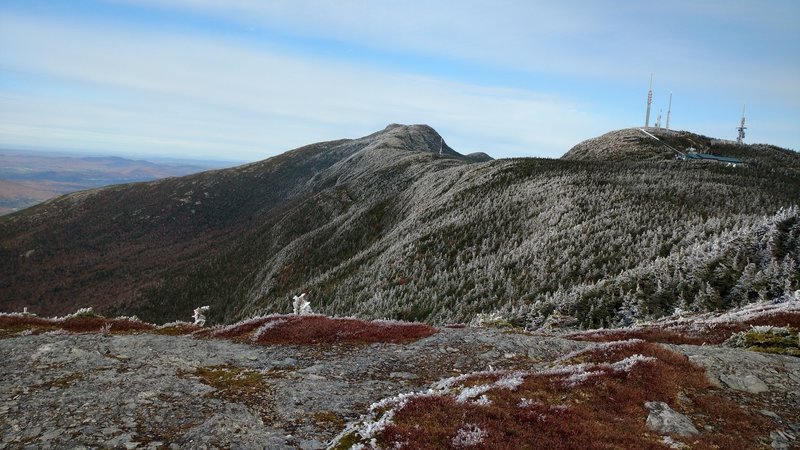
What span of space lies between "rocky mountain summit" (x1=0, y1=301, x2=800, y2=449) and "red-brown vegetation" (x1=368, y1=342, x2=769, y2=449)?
0.03m

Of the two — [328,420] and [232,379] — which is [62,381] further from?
[328,420]

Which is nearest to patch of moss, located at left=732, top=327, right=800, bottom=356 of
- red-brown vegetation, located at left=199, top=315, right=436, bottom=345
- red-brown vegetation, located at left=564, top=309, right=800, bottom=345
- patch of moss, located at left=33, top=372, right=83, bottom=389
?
red-brown vegetation, located at left=564, top=309, right=800, bottom=345

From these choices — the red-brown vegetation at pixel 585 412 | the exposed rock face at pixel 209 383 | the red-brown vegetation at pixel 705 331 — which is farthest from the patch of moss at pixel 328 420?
the red-brown vegetation at pixel 705 331

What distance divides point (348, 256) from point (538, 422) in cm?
6857

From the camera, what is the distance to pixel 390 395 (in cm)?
1278

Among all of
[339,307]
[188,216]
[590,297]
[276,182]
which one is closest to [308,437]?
[590,297]

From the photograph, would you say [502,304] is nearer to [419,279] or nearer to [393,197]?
[419,279]

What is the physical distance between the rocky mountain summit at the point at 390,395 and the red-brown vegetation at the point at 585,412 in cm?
3

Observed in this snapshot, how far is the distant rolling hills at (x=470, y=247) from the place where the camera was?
29.1 meters

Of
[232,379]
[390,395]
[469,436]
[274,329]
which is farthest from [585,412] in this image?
[274,329]

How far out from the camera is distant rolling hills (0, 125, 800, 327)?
29.1 m

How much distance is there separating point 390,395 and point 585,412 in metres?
5.66

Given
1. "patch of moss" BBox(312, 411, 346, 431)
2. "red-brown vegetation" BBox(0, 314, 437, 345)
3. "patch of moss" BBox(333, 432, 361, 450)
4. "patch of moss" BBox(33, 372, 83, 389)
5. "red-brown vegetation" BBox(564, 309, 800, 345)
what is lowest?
"red-brown vegetation" BBox(0, 314, 437, 345)

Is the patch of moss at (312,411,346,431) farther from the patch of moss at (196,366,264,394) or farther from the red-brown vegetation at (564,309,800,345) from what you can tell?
the red-brown vegetation at (564,309,800,345)
